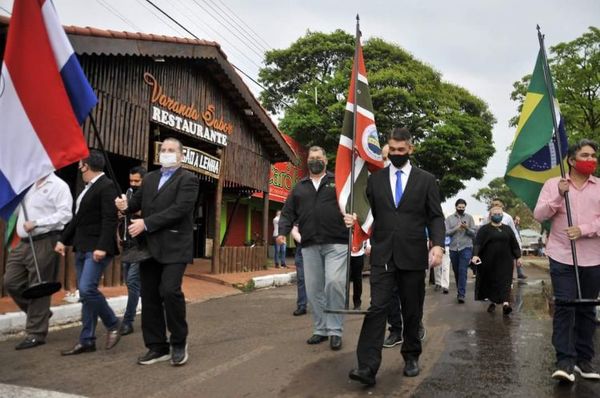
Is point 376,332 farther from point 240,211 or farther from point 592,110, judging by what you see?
point 592,110

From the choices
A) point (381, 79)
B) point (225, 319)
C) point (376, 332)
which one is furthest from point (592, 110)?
point (376, 332)

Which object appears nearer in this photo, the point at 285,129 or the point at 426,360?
the point at 426,360

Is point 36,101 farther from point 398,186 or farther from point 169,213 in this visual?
point 398,186

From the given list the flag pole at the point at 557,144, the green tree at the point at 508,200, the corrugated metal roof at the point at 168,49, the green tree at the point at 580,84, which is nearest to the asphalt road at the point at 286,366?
the flag pole at the point at 557,144

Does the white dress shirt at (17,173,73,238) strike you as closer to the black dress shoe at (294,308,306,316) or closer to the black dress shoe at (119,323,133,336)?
the black dress shoe at (119,323,133,336)

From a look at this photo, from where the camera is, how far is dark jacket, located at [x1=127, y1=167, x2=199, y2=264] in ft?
15.1

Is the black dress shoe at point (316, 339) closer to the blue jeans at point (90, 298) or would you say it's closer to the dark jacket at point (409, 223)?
the dark jacket at point (409, 223)

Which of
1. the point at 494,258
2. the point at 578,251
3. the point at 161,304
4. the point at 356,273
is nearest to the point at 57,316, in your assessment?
the point at 161,304

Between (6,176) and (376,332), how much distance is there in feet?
11.0

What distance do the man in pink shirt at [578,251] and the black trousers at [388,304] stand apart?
1.14m

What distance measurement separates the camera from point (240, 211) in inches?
853

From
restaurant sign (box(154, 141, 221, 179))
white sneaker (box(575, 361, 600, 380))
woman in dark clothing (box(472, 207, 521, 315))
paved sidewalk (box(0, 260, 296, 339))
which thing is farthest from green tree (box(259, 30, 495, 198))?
white sneaker (box(575, 361, 600, 380))

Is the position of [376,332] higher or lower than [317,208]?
lower

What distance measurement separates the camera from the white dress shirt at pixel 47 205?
18.2 feet
